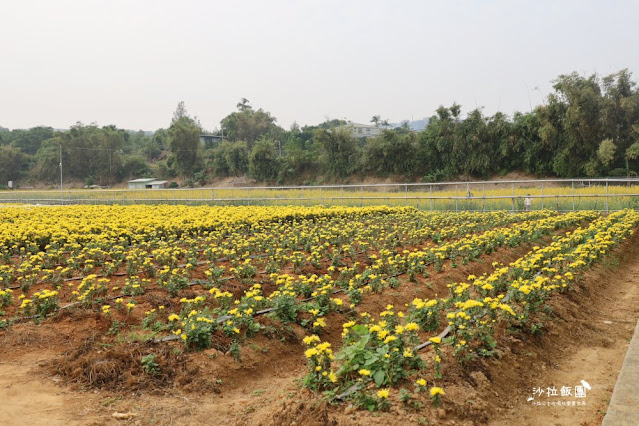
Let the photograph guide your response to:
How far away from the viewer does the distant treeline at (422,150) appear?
33.0 m

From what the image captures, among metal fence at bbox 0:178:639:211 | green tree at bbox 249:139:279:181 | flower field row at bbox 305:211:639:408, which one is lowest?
flower field row at bbox 305:211:639:408

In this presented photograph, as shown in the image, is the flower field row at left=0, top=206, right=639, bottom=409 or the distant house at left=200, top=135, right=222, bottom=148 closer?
the flower field row at left=0, top=206, right=639, bottom=409

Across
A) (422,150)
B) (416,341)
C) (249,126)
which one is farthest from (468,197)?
(249,126)

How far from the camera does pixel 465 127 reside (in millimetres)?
38781

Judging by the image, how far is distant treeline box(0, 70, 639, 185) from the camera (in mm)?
33000

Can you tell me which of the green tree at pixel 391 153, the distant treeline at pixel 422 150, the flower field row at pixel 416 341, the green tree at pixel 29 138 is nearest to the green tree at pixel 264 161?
the distant treeline at pixel 422 150

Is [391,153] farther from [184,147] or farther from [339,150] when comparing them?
[184,147]

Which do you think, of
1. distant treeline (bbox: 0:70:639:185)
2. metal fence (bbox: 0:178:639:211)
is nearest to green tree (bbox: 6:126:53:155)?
distant treeline (bbox: 0:70:639:185)

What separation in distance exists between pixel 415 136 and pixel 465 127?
4692 millimetres

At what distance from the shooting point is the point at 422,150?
136 feet

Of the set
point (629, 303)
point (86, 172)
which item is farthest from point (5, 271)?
point (86, 172)

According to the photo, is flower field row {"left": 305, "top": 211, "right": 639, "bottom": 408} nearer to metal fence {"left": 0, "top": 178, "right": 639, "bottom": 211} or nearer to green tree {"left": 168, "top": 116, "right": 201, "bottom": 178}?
metal fence {"left": 0, "top": 178, "right": 639, "bottom": 211}

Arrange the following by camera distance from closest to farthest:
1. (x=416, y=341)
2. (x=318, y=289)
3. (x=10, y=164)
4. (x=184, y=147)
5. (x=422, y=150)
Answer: (x=416, y=341) → (x=318, y=289) → (x=422, y=150) → (x=184, y=147) → (x=10, y=164)

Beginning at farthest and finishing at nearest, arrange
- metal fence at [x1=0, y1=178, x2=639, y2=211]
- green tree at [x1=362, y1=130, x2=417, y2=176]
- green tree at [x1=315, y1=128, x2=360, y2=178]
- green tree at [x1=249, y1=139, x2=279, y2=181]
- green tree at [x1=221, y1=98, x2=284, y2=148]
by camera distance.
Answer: green tree at [x1=221, y1=98, x2=284, y2=148]
green tree at [x1=249, y1=139, x2=279, y2=181]
green tree at [x1=315, y1=128, x2=360, y2=178]
green tree at [x1=362, y1=130, x2=417, y2=176]
metal fence at [x1=0, y1=178, x2=639, y2=211]
